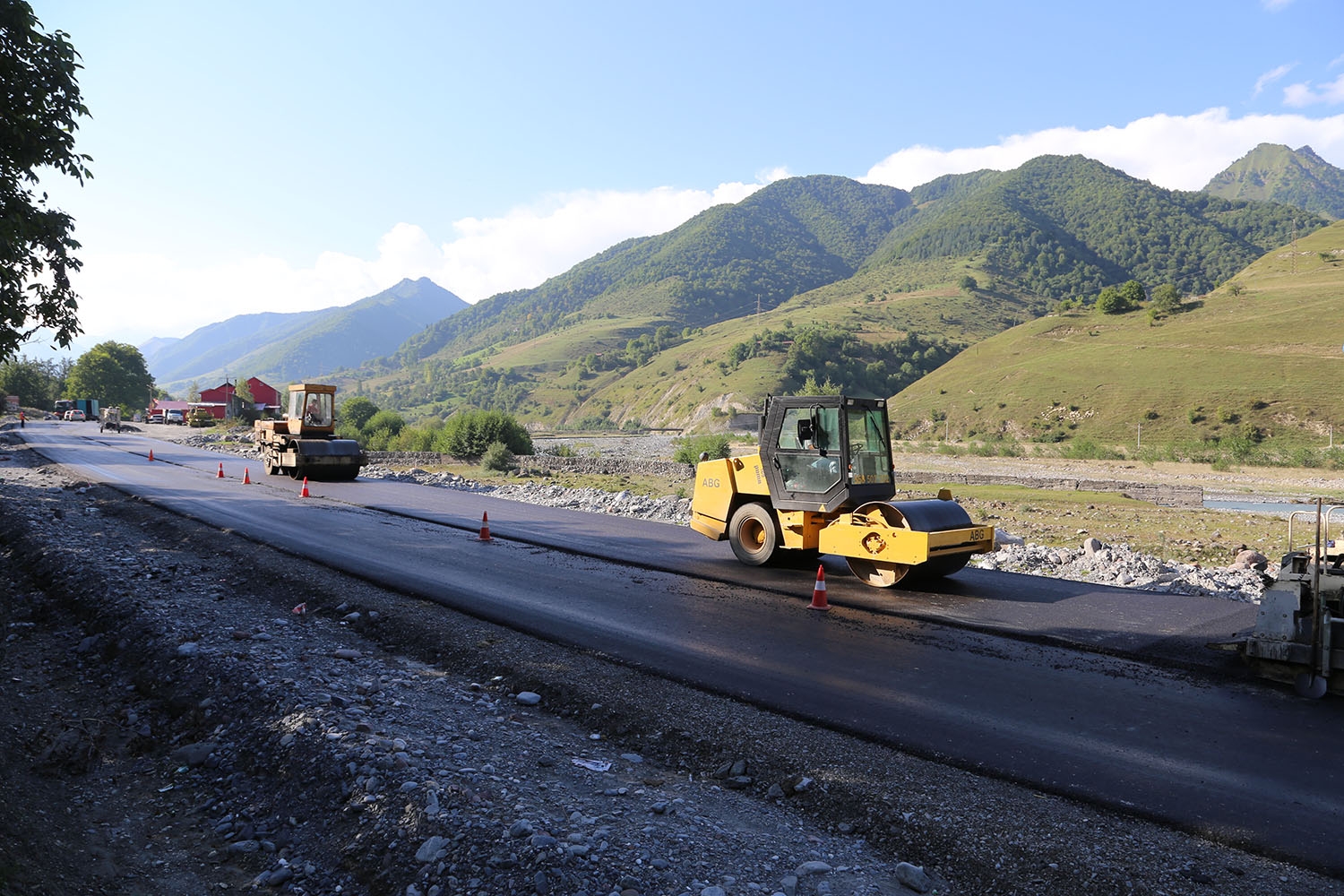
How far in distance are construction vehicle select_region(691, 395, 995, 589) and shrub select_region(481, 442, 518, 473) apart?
22.3m

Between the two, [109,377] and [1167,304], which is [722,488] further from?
[109,377]

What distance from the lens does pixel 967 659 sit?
24.7ft

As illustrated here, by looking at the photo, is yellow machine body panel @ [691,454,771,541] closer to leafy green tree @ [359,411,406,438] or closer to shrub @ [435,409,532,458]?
shrub @ [435,409,532,458]

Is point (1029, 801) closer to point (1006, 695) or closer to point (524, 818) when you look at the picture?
point (1006, 695)

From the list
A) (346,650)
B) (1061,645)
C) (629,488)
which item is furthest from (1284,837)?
(629,488)

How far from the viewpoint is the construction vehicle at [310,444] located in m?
24.8

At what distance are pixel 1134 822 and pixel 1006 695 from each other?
6.61 feet

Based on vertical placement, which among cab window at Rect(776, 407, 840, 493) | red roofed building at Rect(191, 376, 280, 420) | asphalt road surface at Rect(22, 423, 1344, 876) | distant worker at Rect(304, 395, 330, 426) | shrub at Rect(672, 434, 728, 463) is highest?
red roofed building at Rect(191, 376, 280, 420)

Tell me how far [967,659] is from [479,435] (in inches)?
1321

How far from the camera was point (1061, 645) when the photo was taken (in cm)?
791

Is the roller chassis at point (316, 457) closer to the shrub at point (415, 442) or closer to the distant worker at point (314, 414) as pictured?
the distant worker at point (314, 414)

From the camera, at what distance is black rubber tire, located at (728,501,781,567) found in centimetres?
1173

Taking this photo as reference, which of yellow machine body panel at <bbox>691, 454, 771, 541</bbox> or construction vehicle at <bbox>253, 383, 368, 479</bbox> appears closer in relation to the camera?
yellow machine body panel at <bbox>691, 454, 771, 541</bbox>

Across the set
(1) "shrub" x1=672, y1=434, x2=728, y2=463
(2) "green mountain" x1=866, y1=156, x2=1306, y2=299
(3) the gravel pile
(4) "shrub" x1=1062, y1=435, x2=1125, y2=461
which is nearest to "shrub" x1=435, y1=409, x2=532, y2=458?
(1) "shrub" x1=672, y1=434, x2=728, y2=463
